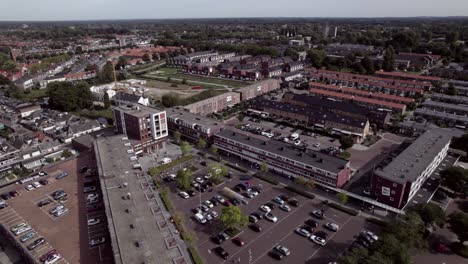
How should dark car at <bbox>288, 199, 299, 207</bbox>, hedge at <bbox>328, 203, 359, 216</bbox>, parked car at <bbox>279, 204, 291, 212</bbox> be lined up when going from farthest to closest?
dark car at <bbox>288, 199, 299, 207</bbox>
parked car at <bbox>279, 204, 291, 212</bbox>
hedge at <bbox>328, 203, 359, 216</bbox>

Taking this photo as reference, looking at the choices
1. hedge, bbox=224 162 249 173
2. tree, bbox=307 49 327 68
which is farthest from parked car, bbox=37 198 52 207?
tree, bbox=307 49 327 68

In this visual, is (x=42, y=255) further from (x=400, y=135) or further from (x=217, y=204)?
(x=400, y=135)

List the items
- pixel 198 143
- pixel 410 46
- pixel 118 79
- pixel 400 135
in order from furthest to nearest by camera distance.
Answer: pixel 410 46
pixel 118 79
pixel 400 135
pixel 198 143

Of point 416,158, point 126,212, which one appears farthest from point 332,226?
point 126,212

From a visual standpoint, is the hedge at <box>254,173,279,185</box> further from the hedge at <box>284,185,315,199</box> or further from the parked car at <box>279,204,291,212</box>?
the parked car at <box>279,204,291,212</box>

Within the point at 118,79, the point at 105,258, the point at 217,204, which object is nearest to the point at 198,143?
the point at 217,204

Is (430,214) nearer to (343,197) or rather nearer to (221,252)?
(343,197)
